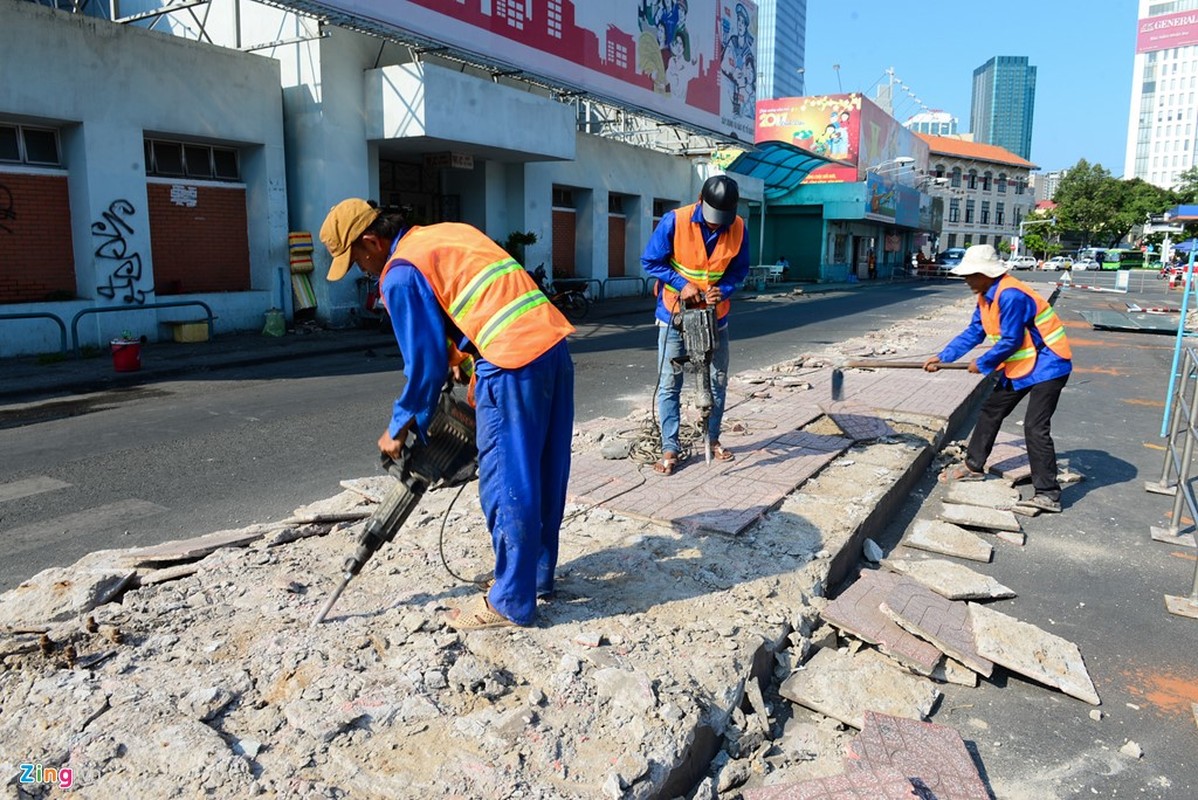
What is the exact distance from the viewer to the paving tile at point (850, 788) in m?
2.31

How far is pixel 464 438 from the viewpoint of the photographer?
307 cm

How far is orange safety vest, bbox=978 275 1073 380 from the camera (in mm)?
5430

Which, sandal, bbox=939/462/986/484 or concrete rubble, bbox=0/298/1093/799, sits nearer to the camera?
concrete rubble, bbox=0/298/1093/799

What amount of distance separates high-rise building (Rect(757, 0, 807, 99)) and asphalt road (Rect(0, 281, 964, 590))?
101986 mm

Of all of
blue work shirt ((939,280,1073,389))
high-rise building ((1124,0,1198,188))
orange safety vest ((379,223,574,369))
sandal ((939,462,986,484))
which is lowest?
sandal ((939,462,986,484))

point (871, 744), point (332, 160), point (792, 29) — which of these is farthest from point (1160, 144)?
point (871, 744)

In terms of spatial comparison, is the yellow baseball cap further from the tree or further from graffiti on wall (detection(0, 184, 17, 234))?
the tree

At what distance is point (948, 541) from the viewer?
4707 mm

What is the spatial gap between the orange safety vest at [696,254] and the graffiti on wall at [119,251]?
10492 millimetres

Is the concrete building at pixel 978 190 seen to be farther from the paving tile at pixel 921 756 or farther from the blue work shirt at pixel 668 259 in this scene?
the paving tile at pixel 921 756

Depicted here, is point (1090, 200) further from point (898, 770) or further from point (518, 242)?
point (898, 770)

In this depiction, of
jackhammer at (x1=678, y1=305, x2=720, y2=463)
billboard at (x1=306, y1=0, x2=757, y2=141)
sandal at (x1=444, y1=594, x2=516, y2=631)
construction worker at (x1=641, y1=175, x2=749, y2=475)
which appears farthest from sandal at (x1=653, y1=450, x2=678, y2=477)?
billboard at (x1=306, y1=0, x2=757, y2=141)

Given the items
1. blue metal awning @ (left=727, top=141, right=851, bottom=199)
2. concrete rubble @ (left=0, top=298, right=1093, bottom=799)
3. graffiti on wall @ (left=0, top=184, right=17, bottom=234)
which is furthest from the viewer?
blue metal awning @ (left=727, top=141, right=851, bottom=199)

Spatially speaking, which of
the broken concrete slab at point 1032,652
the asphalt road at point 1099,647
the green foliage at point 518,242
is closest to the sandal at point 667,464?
the asphalt road at point 1099,647
